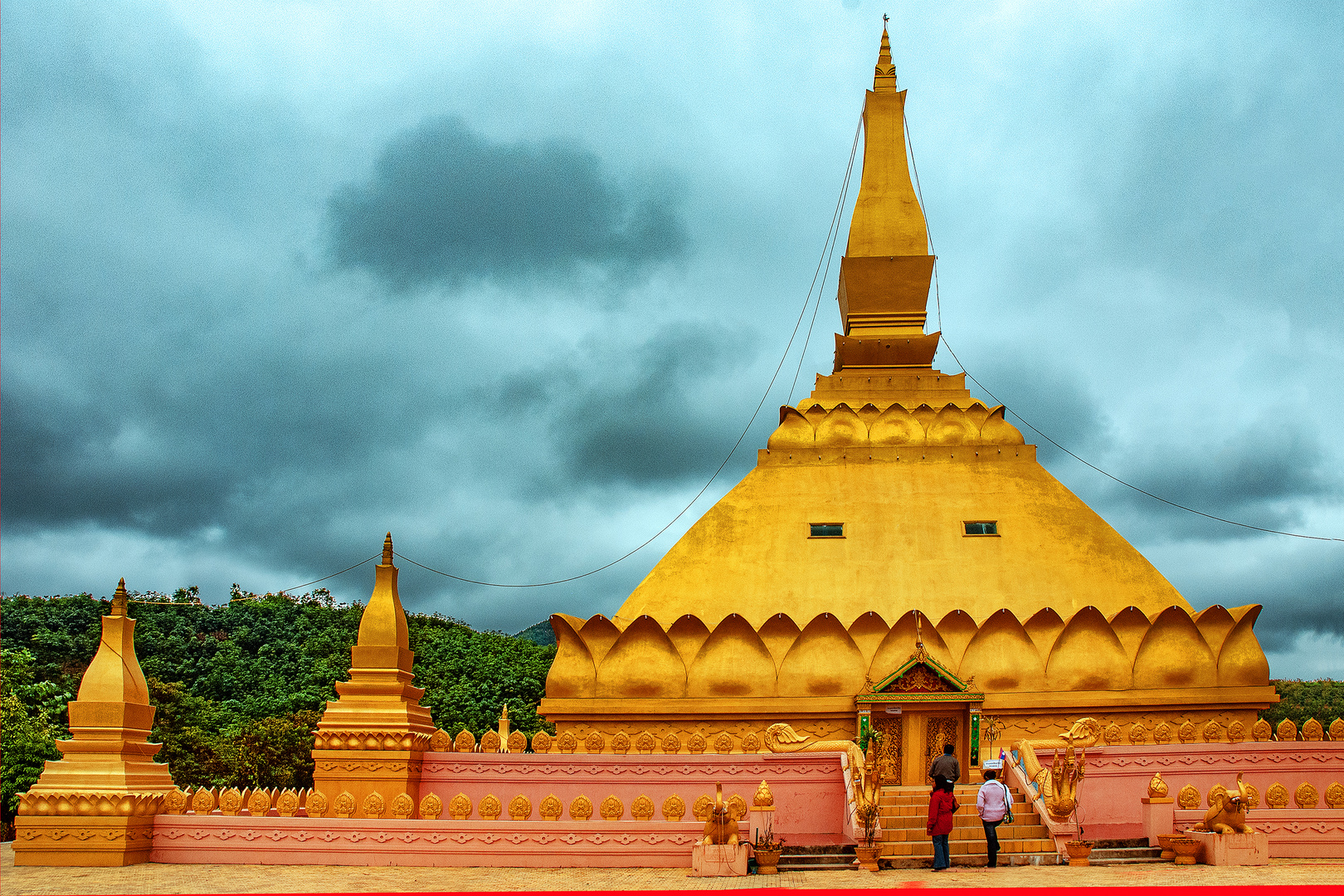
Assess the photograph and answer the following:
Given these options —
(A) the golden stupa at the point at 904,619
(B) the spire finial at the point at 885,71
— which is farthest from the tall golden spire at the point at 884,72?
(A) the golden stupa at the point at 904,619

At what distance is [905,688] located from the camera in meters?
20.5

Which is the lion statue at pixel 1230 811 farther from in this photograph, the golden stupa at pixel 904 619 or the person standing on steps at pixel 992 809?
the golden stupa at pixel 904 619

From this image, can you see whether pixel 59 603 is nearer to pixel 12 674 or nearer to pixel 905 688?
pixel 12 674

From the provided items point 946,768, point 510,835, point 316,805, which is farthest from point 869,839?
point 316,805

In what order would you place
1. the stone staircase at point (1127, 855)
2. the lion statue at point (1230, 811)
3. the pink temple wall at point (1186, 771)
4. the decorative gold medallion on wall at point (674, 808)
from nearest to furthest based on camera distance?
the lion statue at point (1230, 811) < the stone staircase at point (1127, 855) < the decorative gold medallion on wall at point (674, 808) < the pink temple wall at point (1186, 771)

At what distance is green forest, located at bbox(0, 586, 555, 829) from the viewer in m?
42.1

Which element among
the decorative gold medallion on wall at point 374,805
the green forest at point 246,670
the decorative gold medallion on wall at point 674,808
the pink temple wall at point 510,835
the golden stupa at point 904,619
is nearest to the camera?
the pink temple wall at point 510,835

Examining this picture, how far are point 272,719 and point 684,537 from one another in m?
26.1

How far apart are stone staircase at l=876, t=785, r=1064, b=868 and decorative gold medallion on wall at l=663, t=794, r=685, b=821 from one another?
3032mm

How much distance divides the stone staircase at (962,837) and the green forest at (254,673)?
30.3 m

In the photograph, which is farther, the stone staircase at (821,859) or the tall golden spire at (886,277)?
the tall golden spire at (886,277)

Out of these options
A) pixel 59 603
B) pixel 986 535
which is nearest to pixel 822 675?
pixel 986 535

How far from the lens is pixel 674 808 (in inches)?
691

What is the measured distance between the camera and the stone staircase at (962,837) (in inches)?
652
